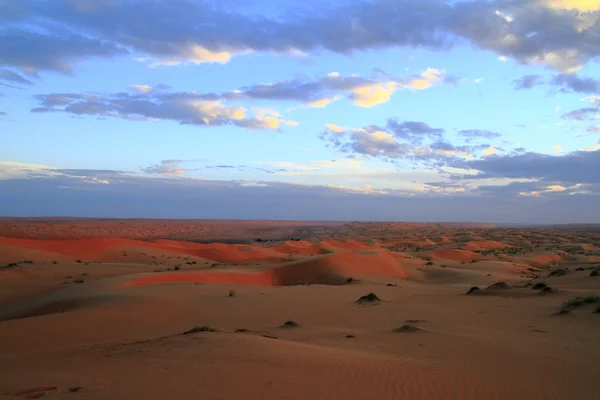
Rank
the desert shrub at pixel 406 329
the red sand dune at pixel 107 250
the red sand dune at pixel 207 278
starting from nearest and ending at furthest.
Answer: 1. the desert shrub at pixel 406 329
2. the red sand dune at pixel 207 278
3. the red sand dune at pixel 107 250

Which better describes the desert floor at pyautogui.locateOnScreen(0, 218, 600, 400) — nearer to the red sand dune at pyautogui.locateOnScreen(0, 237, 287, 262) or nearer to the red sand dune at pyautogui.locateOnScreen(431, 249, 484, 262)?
the red sand dune at pyautogui.locateOnScreen(0, 237, 287, 262)

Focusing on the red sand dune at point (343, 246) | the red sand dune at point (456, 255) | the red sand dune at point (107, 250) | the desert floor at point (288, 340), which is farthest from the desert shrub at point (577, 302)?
the red sand dune at point (343, 246)

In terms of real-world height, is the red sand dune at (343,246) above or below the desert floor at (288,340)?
below

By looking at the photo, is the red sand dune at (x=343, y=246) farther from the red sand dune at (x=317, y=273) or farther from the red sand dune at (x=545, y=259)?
the red sand dune at (x=545, y=259)

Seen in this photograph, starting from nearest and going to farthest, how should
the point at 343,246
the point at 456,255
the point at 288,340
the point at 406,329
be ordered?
the point at 288,340 → the point at 406,329 → the point at 456,255 → the point at 343,246

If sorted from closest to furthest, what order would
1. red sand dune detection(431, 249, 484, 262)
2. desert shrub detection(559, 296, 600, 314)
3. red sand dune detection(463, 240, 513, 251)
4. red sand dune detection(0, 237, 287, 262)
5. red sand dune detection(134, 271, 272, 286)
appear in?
desert shrub detection(559, 296, 600, 314) → red sand dune detection(134, 271, 272, 286) → red sand dune detection(0, 237, 287, 262) → red sand dune detection(431, 249, 484, 262) → red sand dune detection(463, 240, 513, 251)

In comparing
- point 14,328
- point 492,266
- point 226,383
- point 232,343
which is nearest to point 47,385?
point 226,383

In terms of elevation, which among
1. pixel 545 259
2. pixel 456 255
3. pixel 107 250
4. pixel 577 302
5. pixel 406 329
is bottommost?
pixel 107 250

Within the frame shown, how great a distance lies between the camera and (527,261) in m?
35.8

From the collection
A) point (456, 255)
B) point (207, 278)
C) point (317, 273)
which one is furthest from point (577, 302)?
point (456, 255)

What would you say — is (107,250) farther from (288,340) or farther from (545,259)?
(545,259)

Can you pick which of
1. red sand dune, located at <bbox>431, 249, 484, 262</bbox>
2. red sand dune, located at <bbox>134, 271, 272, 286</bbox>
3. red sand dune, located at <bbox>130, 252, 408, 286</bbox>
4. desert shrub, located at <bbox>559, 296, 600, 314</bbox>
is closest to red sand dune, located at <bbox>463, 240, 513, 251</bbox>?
red sand dune, located at <bbox>431, 249, 484, 262</bbox>

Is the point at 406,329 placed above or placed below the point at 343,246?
above

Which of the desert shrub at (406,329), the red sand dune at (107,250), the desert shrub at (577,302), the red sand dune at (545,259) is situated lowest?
the red sand dune at (107,250)
